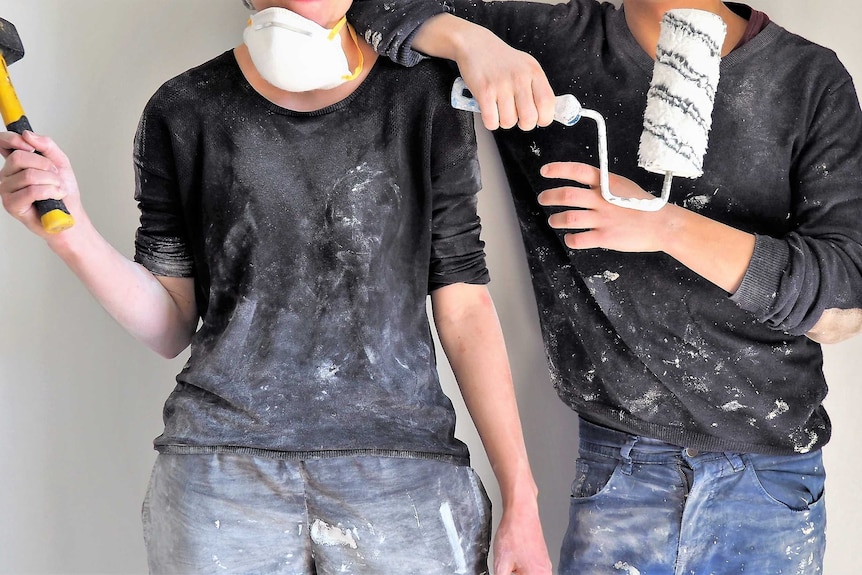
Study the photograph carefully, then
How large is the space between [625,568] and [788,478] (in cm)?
29

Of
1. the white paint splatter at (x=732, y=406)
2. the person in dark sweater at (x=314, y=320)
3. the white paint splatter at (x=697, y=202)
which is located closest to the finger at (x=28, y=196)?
the person in dark sweater at (x=314, y=320)

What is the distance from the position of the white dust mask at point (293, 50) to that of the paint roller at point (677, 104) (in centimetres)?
30

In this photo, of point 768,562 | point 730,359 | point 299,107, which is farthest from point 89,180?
point 768,562

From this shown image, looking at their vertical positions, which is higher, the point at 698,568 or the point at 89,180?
the point at 89,180

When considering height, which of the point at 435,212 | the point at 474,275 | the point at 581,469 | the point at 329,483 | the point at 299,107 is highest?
the point at 299,107

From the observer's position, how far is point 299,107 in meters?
1.18

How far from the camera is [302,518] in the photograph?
1144 mm

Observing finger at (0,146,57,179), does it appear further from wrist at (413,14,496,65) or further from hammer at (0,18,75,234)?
wrist at (413,14,496,65)

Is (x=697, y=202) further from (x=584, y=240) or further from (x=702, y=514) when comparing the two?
(x=702, y=514)

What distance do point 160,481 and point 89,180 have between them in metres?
0.61

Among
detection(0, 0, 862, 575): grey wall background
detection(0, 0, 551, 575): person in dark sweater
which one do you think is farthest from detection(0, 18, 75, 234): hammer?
detection(0, 0, 862, 575): grey wall background

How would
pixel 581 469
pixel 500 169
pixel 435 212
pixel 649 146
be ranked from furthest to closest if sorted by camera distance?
pixel 500 169 → pixel 581 469 → pixel 435 212 → pixel 649 146

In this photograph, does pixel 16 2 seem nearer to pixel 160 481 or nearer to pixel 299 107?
pixel 299 107

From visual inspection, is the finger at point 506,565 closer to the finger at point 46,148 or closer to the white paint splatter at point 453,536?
the white paint splatter at point 453,536
